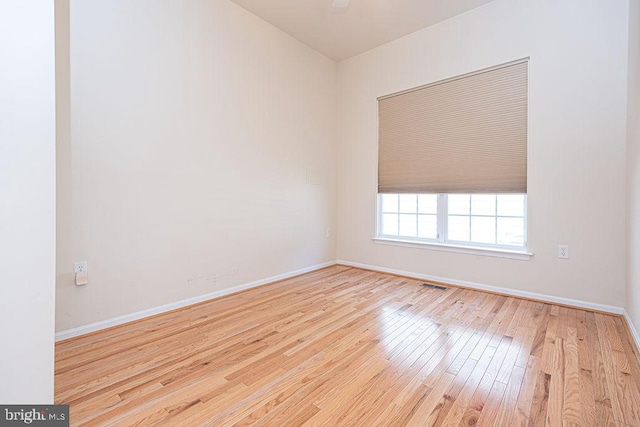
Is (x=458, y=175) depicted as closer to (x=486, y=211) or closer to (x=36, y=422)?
(x=486, y=211)

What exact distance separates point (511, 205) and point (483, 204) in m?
0.27

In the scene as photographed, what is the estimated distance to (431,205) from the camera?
3.80m

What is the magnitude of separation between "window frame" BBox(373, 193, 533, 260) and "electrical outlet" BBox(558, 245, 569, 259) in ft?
0.76

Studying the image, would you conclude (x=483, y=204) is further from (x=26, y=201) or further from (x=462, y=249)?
(x=26, y=201)

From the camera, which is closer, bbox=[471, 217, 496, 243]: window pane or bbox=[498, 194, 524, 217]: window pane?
bbox=[498, 194, 524, 217]: window pane

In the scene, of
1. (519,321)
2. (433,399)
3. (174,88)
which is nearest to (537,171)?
(519,321)

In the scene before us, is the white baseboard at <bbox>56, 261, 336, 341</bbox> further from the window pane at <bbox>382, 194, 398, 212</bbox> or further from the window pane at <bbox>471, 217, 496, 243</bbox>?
the window pane at <bbox>471, 217, 496, 243</bbox>

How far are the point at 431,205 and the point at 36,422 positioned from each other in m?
3.77

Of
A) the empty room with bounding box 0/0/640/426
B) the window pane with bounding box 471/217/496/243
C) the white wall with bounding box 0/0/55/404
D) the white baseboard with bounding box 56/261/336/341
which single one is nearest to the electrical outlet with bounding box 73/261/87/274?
the empty room with bounding box 0/0/640/426

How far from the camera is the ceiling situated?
10.5 ft

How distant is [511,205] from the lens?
3.23 metres

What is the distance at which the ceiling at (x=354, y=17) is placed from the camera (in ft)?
10.5

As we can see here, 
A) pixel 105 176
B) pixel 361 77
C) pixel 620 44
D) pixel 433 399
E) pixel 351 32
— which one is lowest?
pixel 433 399

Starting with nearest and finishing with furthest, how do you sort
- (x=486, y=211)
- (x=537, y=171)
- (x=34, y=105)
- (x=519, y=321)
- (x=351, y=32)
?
(x=34, y=105) < (x=519, y=321) < (x=537, y=171) < (x=486, y=211) < (x=351, y=32)
